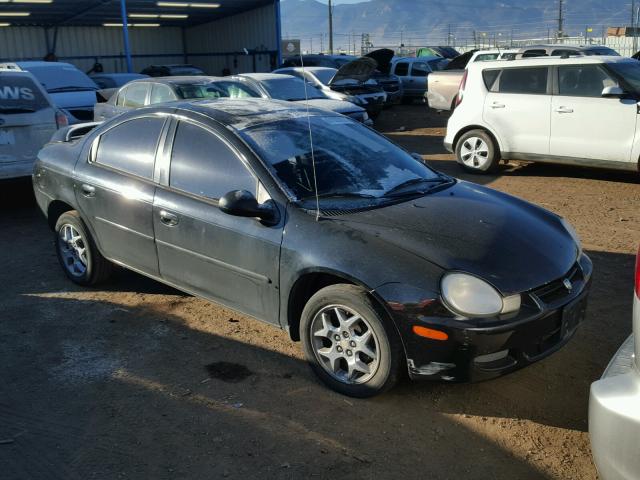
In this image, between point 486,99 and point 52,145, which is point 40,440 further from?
point 486,99

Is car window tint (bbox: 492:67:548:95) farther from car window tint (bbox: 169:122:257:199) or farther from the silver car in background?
car window tint (bbox: 169:122:257:199)

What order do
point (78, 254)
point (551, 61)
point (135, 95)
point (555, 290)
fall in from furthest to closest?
1. point (135, 95)
2. point (551, 61)
3. point (78, 254)
4. point (555, 290)

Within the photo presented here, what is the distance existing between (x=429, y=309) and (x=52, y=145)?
4036mm

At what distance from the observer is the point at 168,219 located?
14.6ft

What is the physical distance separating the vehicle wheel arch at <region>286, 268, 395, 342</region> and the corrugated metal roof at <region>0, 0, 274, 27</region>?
77.9 feet

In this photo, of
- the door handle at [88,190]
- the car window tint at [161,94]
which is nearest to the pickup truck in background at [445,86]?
the car window tint at [161,94]

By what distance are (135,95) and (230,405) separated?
8341mm

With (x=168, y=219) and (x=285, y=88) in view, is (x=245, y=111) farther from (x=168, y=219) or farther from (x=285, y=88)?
(x=285, y=88)

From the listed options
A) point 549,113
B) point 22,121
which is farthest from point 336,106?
point 22,121

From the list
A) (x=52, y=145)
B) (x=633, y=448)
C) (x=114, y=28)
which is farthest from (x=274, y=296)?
(x=114, y=28)

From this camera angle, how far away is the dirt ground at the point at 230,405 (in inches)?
124

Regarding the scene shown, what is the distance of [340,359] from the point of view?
3.76m

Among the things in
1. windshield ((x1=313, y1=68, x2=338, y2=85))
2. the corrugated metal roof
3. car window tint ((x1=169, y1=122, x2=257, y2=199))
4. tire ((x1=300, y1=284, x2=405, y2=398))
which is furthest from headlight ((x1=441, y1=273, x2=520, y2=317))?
the corrugated metal roof

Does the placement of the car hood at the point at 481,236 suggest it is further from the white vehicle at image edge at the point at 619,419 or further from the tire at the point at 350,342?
the white vehicle at image edge at the point at 619,419
